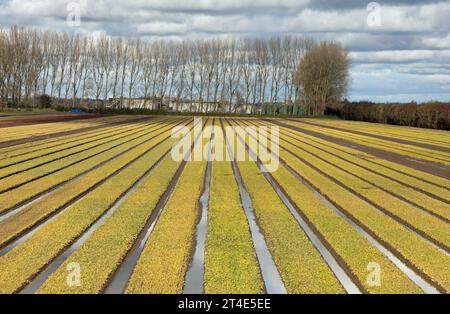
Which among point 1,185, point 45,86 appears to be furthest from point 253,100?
point 1,185

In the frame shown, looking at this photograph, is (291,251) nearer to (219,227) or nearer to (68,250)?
(219,227)

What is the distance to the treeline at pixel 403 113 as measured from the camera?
47.4m

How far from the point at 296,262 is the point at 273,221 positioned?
2389 mm

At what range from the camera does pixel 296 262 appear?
6730 millimetres

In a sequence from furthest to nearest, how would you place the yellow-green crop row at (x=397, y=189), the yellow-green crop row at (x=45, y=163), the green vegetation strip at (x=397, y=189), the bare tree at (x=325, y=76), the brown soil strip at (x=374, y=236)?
the bare tree at (x=325, y=76), the yellow-green crop row at (x=45, y=163), the yellow-green crop row at (x=397, y=189), the green vegetation strip at (x=397, y=189), the brown soil strip at (x=374, y=236)

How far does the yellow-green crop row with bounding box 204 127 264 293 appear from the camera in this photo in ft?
19.2

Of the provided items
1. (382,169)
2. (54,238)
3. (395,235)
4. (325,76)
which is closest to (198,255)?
(54,238)

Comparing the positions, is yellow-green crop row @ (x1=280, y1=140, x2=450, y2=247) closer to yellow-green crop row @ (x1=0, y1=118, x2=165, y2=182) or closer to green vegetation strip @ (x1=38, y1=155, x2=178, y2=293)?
green vegetation strip @ (x1=38, y1=155, x2=178, y2=293)

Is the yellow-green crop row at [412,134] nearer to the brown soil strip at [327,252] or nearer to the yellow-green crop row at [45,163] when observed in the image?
the brown soil strip at [327,252]

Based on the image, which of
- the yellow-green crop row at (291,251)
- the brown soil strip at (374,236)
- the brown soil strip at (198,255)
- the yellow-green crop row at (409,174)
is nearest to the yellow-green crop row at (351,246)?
the brown soil strip at (374,236)

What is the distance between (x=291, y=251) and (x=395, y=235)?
2386 mm

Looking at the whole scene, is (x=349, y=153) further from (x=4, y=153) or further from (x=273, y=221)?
(x=4, y=153)

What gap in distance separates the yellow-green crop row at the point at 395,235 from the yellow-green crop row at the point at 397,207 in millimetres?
345

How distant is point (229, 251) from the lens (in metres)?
7.17
